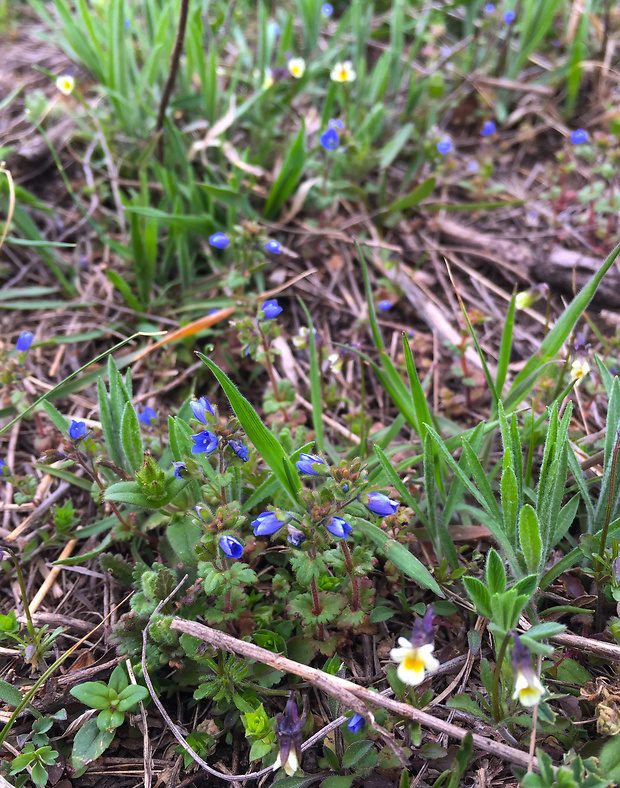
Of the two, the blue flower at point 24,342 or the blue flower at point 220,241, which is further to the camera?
the blue flower at point 220,241

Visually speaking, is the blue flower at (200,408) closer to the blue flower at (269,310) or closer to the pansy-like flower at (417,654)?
the blue flower at (269,310)

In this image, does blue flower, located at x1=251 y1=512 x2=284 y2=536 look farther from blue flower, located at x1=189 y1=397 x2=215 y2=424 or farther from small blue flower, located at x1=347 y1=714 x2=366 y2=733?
small blue flower, located at x1=347 y1=714 x2=366 y2=733

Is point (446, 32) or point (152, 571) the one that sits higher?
point (446, 32)

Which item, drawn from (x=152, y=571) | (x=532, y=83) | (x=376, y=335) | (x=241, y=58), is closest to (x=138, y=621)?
(x=152, y=571)

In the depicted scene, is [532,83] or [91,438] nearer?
[91,438]

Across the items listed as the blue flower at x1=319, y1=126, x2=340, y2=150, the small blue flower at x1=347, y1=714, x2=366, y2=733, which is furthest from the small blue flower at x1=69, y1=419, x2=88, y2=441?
the blue flower at x1=319, y1=126, x2=340, y2=150

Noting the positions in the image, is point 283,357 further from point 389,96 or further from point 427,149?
point 389,96

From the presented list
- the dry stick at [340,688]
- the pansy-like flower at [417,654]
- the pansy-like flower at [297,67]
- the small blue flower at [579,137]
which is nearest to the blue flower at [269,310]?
the dry stick at [340,688]
